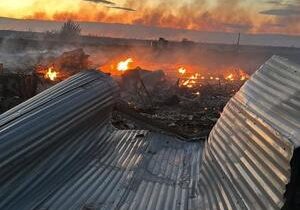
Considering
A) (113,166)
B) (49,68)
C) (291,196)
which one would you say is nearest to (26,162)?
(113,166)

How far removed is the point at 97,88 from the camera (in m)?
9.97

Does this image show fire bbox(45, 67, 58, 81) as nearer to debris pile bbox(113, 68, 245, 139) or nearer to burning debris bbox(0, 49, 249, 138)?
burning debris bbox(0, 49, 249, 138)

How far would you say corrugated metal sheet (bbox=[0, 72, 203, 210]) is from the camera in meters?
6.42

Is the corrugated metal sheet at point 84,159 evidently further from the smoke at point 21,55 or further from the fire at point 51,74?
the smoke at point 21,55

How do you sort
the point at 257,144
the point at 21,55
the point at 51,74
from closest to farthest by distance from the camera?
1. the point at 257,144
2. the point at 51,74
3. the point at 21,55

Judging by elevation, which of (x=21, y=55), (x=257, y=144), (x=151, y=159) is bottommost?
(x=21, y=55)

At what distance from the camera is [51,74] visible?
23.5 meters

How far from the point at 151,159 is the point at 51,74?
1588 centimetres

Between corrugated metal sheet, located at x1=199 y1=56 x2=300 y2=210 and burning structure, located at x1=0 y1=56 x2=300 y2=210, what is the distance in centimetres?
2

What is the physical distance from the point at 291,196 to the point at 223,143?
9.16 ft

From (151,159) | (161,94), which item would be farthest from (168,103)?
(151,159)

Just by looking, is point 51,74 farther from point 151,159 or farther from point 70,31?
point 70,31

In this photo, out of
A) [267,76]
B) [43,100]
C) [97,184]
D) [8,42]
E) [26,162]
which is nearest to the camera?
[26,162]

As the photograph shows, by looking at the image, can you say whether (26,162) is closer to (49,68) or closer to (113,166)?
(113,166)
